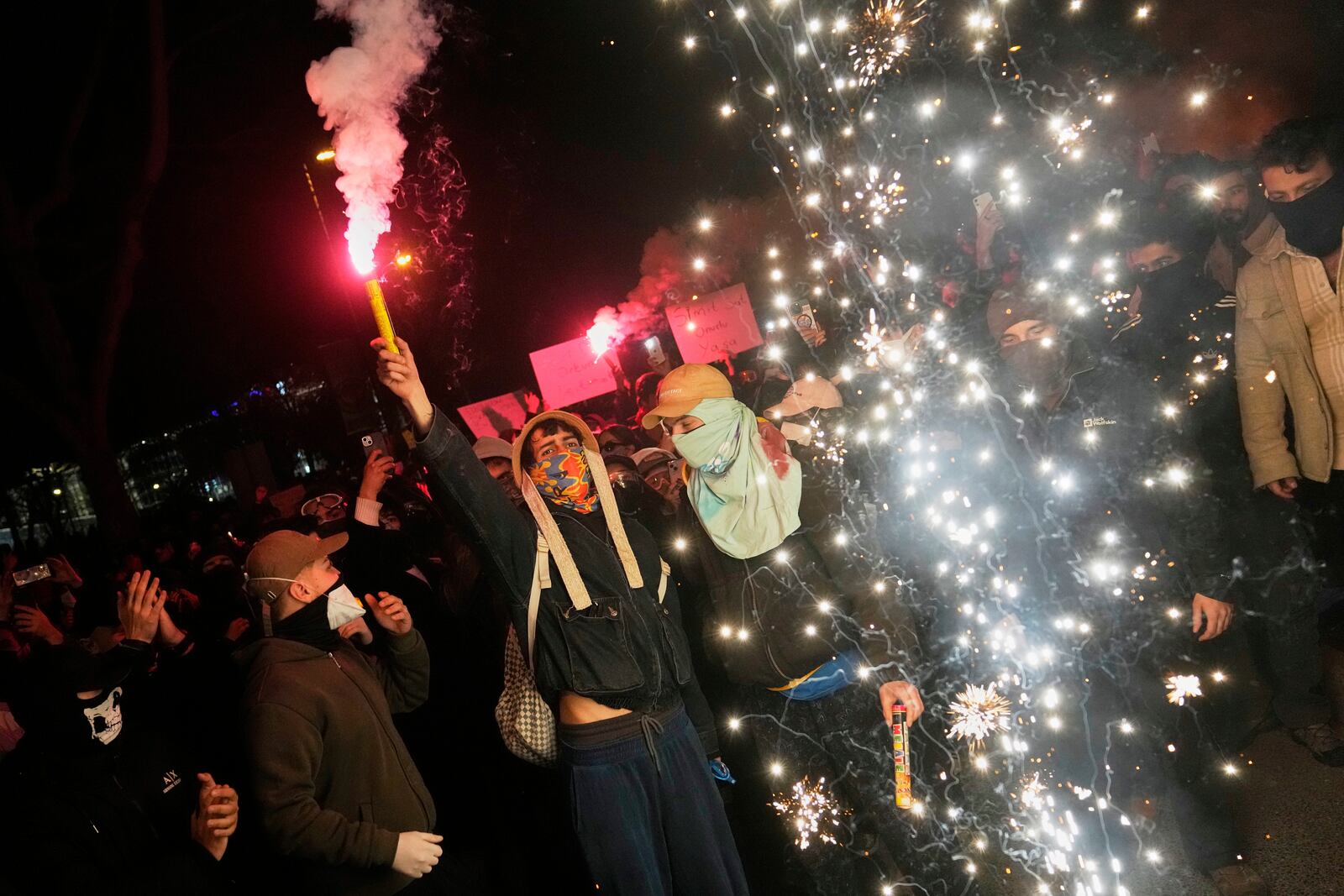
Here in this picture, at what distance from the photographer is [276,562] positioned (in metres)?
3.12

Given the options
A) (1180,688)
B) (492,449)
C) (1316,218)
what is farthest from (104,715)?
(1316,218)

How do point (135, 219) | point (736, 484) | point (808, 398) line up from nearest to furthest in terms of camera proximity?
point (736, 484) < point (808, 398) < point (135, 219)

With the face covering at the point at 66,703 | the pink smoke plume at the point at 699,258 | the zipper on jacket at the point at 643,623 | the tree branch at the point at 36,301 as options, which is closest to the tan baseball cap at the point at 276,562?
the face covering at the point at 66,703

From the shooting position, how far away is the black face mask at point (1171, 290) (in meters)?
4.47

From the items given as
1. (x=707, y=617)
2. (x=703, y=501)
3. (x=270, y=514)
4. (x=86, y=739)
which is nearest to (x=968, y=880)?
(x=707, y=617)

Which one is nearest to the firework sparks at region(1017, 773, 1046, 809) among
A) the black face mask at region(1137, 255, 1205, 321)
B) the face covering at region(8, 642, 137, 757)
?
the black face mask at region(1137, 255, 1205, 321)

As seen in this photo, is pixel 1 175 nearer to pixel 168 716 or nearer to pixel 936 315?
pixel 168 716

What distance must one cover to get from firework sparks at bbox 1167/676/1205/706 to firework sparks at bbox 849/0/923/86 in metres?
4.01

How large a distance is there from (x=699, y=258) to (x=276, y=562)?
9.73 meters

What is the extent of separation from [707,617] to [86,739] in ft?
8.87

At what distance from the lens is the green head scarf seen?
368cm

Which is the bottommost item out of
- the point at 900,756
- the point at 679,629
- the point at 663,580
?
the point at 900,756

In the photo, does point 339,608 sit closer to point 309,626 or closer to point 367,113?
point 309,626

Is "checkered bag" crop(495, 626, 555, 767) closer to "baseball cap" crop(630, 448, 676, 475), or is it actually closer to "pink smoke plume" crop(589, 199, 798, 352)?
"baseball cap" crop(630, 448, 676, 475)
